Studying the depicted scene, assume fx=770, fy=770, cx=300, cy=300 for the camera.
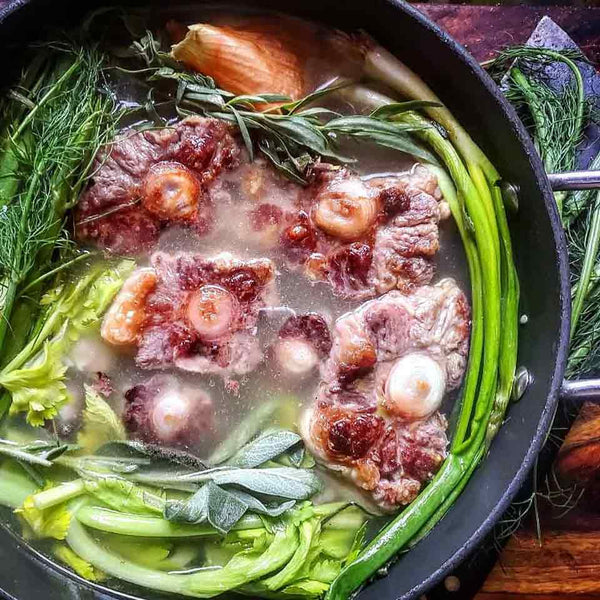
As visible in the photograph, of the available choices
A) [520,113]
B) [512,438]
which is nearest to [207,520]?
[512,438]

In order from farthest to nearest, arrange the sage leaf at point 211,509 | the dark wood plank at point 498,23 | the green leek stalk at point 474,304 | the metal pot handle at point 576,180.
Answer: the dark wood plank at point 498,23
the green leek stalk at point 474,304
the sage leaf at point 211,509
the metal pot handle at point 576,180

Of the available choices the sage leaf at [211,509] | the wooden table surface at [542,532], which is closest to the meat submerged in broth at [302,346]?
the sage leaf at [211,509]

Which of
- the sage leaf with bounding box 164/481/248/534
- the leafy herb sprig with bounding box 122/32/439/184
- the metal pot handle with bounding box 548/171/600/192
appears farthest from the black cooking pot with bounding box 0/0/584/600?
the sage leaf with bounding box 164/481/248/534

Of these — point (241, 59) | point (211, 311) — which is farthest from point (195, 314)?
point (241, 59)

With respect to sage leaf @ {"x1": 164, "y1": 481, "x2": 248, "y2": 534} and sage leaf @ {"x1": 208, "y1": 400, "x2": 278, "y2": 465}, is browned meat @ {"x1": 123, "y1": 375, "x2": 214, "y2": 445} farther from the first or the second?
sage leaf @ {"x1": 164, "y1": 481, "x2": 248, "y2": 534}

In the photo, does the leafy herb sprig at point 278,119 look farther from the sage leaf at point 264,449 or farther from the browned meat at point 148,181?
the sage leaf at point 264,449

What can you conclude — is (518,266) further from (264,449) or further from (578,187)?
(264,449)

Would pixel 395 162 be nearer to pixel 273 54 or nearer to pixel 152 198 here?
pixel 273 54

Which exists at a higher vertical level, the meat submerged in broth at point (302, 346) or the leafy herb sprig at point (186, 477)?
the meat submerged in broth at point (302, 346)
